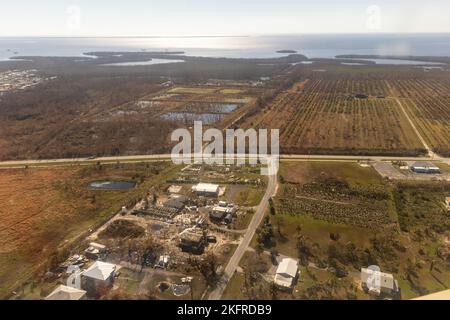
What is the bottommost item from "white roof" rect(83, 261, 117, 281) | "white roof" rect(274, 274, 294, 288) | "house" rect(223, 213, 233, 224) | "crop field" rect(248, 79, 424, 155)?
"white roof" rect(274, 274, 294, 288)

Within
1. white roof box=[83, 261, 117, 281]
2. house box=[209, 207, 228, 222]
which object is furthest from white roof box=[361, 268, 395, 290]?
white roof box=[83, 261, 117, 281]

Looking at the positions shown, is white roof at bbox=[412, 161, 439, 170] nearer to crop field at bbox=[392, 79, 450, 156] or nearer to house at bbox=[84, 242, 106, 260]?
crop field at bbox=[392, 79, 450, 156]

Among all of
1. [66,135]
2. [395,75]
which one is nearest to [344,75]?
[395,75]

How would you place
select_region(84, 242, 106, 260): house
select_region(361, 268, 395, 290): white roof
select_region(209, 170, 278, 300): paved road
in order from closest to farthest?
select_region(361, 268, 395, 290): white roof
select_region(209, 170, 278, 300): paved road
select_region(84, 242, 106, 260): house

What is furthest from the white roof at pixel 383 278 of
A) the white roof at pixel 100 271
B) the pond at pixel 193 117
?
the pond at pixel 193 117

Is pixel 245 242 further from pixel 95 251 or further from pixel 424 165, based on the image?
pixel 424 165

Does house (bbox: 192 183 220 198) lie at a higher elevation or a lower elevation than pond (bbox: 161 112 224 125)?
lower

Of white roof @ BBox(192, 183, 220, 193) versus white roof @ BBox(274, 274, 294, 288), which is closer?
white roof @ BBox(274, 274, 294, 288)
